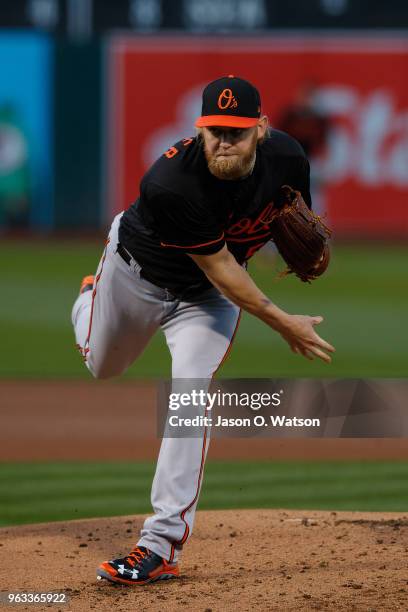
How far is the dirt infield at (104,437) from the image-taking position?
6.86m

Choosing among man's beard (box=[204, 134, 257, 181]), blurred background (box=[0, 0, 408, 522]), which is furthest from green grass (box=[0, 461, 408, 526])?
blurred background (box=[0, 0, 408, 522])

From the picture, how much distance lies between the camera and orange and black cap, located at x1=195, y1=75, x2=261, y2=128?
13.0 feet

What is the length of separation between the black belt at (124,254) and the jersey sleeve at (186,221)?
376 mm

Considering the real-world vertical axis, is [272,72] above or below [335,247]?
above

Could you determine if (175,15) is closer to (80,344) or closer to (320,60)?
(320,60)

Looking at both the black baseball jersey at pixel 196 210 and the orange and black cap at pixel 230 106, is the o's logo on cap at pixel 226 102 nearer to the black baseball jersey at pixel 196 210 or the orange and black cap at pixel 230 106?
the orange and black cap at pixel 230 106

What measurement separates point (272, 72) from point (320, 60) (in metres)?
0.78

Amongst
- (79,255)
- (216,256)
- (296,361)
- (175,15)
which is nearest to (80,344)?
(216,256)

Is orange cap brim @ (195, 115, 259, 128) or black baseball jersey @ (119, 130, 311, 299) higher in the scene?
orange cap brim @ (195, 115, 259, 128)

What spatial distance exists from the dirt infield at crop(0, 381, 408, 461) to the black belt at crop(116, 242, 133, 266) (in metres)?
2.33

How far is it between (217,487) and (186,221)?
2.30 meters

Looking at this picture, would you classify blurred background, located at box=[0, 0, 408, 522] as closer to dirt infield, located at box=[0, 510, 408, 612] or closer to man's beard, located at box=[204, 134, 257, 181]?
dirt infield, located at box=[0, 510, 408, 612]

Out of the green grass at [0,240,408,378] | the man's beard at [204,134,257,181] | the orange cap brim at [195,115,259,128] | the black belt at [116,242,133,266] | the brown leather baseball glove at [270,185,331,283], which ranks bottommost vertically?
the green grass at [0,240,408,378]

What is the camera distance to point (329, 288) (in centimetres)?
1415
